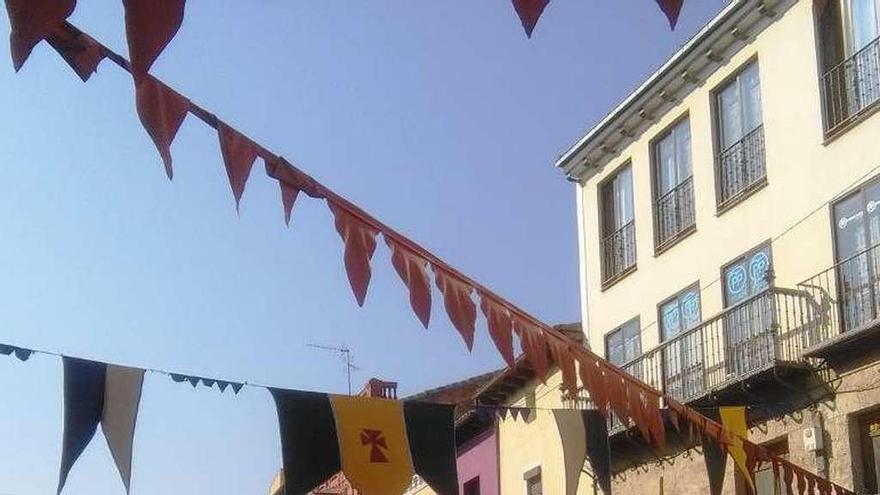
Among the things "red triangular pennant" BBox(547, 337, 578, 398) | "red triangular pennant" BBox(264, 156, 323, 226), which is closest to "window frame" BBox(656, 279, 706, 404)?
"red triangular pennant" BBox(547, 337, 578, 398)

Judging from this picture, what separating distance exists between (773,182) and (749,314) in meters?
1.77

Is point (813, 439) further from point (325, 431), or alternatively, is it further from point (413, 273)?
point (413, 273)

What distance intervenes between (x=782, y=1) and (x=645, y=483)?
7476 mm

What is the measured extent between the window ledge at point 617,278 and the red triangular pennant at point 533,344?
13351 mm

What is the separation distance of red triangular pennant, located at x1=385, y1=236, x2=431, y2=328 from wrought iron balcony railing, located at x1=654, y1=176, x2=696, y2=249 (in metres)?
13.5

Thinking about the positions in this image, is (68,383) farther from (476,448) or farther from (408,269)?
(476,448)

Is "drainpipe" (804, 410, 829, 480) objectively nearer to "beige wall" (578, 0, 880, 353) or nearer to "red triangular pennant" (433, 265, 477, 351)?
"beige wall" (578, 0, 880, 353)

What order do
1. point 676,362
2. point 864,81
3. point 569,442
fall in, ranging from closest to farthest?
point 569,442, point 864,81, point 676,362

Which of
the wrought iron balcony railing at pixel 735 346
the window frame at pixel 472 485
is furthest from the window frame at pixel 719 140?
the window frame at pixel 472 485

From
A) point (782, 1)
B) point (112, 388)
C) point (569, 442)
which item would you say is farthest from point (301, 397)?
point (782, 1)

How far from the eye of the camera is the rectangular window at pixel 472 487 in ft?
97.3

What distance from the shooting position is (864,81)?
650 inches

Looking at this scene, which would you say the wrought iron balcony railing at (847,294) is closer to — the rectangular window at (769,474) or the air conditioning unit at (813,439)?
the air conditioning unit at (813,439)

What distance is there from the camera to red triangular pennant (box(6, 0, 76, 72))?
1.72 metres
